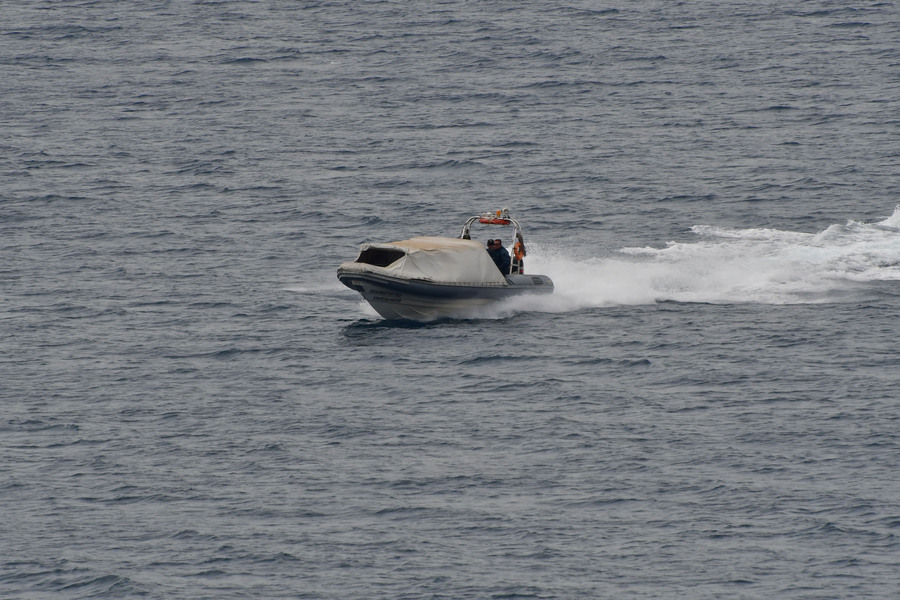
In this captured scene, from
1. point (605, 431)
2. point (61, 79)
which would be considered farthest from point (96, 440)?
point (61, 79)

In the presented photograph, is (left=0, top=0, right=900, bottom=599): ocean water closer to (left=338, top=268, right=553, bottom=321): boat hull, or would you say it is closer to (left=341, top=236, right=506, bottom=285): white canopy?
(left=338, top=268, right=553, bottom=321): boat hull

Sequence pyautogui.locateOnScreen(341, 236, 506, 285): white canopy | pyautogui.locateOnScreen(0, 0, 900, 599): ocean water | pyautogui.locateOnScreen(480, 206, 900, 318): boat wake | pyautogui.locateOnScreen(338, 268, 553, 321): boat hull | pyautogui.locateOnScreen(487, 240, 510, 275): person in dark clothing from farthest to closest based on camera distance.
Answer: pyautogui.locateOnScreen(480, 206, 900, 318): boat wake
pyautogui.locateOnScreen(487, 240, 510, 275): person in dark clothing
pyautogui.locateOnScreen(341, 236, 506, 285): white canopy
pyautogui.locateOnScreen(338, 268, 553, 321): boat hull
pyautogui.locateOnScreen(0, 0, 900, 599): ocean water

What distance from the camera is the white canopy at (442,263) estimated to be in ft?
156

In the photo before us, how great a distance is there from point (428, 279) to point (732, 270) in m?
12.2

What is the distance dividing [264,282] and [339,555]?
22.1 metres

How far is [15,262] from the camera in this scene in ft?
183

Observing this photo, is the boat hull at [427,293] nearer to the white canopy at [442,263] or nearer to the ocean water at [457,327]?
the white canopy at [442,263]

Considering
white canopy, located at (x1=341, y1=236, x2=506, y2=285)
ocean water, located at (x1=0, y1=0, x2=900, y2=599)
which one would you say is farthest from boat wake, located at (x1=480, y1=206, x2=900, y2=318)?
white canopy, located at (x1=341, y1=236, x2=506, y2=285)

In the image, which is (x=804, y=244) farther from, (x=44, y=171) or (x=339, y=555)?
(x=44, y=171)

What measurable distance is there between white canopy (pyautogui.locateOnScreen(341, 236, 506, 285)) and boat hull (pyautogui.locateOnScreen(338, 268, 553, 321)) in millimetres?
204

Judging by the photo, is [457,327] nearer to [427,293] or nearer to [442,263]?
[427,293]

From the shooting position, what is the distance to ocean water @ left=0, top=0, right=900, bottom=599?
3319 cm

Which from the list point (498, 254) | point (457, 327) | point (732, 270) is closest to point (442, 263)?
point (457, 327)

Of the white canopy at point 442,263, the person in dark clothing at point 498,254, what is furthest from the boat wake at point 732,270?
the white canopy at point 442,263
